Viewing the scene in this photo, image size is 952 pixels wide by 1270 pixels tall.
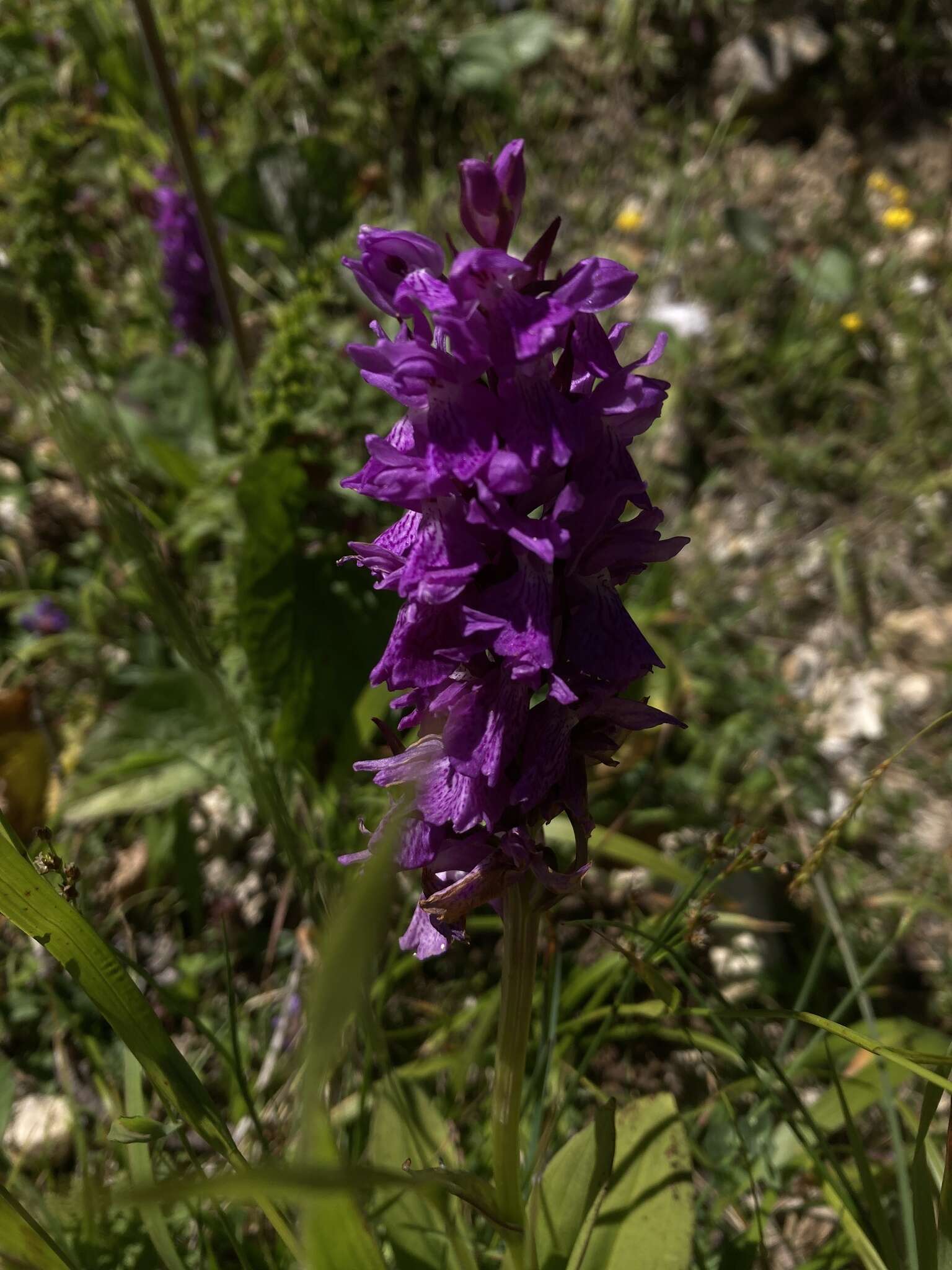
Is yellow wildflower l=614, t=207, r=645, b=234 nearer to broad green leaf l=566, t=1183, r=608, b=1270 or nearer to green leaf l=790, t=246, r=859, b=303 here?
green leaf l=790, t=246, r=859, b=303

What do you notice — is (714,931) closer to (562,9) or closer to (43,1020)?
(43,1020)

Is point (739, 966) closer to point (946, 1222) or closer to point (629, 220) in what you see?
point (946, 1222)

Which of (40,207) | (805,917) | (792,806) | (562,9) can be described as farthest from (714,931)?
(562,9)

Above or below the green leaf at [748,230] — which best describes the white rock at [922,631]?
below

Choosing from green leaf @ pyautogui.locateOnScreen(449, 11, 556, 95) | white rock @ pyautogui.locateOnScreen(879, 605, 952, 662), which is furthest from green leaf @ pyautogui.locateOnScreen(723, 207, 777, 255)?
white rock @ pyautogui.locateOnScreen(879, 605, 952, 662)

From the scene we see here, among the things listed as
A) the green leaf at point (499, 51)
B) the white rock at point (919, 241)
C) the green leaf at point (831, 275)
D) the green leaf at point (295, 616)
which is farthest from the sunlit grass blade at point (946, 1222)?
the green leaf at point (499, 51)

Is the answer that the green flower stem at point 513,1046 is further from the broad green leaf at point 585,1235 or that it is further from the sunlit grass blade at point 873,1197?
the sunlit grass blade at point 873,1197
